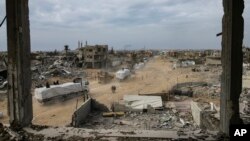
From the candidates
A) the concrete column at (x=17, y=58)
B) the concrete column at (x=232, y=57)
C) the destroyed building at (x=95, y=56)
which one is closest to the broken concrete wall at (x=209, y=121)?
the concrete column at (x=232, y=57)

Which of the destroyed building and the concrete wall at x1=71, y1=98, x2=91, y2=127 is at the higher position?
the destroyed building

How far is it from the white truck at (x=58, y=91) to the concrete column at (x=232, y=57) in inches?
583

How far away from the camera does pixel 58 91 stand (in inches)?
760

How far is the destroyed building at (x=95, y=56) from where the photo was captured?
43.8m

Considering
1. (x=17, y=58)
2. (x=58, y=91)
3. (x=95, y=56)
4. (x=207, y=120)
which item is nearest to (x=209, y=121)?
(x=207, y=120)

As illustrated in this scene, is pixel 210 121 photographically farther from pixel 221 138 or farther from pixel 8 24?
pixel 8 24

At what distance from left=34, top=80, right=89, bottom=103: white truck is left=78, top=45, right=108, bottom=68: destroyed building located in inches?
855

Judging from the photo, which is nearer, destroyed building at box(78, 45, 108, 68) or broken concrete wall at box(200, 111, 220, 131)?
broken concrete wall at box(200, 111, 220, 131)

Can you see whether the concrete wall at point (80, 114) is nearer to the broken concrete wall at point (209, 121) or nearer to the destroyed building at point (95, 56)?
the broken concrete wall at point (209, 121)

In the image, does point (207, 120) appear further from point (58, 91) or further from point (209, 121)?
point (58, 91)

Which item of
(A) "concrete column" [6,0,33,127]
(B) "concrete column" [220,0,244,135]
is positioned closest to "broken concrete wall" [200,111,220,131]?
(B) "concrete column" [220,0,244,135]

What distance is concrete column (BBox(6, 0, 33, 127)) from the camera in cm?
521

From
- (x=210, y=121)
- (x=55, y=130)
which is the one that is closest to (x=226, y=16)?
(x=55, y=130)

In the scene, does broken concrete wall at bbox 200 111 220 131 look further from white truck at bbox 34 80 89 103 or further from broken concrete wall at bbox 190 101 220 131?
white truck at bbox 34 80 89 103
